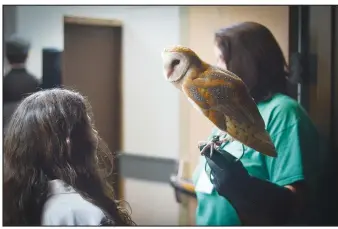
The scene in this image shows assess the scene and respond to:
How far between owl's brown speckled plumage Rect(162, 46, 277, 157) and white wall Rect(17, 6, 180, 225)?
0.11 metres

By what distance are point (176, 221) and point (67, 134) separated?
553 millimetres

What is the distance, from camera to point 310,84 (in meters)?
1.81

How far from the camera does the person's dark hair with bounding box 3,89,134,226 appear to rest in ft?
5.83

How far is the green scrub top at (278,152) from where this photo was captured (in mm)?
1769

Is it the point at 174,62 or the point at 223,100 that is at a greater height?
the point at 174,62

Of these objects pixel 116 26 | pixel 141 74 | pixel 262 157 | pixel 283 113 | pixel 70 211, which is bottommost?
pixel 70 211

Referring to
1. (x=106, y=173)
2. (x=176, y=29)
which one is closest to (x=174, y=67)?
(x=176, y=29)

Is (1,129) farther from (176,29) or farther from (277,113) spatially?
(277,113)

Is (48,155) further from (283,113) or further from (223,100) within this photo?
(283,113)

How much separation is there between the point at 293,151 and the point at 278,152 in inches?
2.5

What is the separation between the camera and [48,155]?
5.83ft

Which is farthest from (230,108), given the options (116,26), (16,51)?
(16,51)

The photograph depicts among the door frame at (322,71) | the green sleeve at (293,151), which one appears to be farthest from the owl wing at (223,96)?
the door frame at (322,71)

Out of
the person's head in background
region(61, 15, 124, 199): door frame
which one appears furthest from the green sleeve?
the person's head in background
